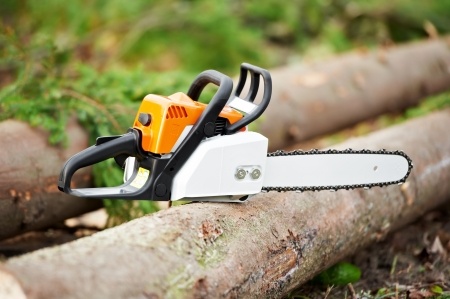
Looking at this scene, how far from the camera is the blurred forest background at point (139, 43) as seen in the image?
10.2 feet

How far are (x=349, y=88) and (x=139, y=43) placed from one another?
214 centimetres

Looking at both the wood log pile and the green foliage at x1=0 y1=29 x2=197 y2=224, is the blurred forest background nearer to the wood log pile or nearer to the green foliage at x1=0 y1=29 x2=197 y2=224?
the green foliage at x1=0 y1=29 x2=197 y2=224

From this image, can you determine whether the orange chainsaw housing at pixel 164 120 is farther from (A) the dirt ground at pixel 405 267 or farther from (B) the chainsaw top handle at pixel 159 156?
(A) the dirt ground at pixel 405 267

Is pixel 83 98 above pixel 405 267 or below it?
above

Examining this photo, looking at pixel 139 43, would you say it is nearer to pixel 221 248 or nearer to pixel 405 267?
pixel 405 267

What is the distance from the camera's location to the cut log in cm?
165

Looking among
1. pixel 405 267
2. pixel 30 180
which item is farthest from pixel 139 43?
pixel 405 267

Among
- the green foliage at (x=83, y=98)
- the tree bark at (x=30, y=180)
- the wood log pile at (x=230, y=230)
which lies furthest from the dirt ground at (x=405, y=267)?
the tree bark at (x=30, y=180)

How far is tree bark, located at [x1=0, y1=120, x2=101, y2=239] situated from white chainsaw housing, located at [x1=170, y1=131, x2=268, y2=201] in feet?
3.01

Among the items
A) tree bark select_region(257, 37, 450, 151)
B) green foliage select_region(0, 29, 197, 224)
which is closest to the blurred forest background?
green foliage select_region(0, 29, 197, 224)

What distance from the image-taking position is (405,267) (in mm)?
2973

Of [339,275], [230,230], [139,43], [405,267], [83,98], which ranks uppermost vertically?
[83,98]

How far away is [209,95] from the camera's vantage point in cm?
334

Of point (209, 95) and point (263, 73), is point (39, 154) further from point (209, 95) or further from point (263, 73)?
point (263, 73)
